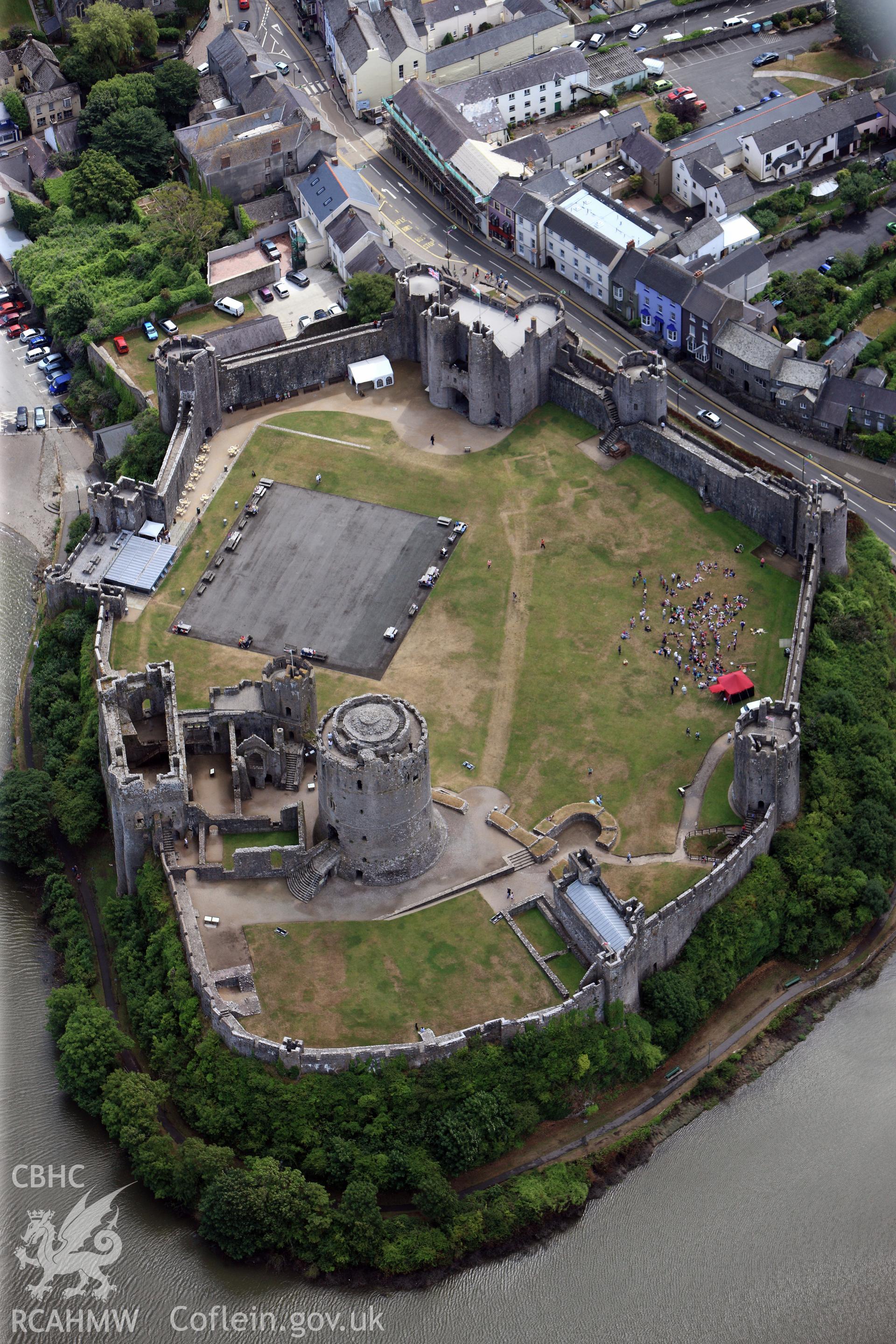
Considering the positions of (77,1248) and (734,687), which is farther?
(734,687)

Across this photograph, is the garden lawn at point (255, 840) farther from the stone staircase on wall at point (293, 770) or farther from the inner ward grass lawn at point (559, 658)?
the inner ward grass lawn at point (559, 658)

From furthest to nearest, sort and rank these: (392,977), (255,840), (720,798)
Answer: (720,798), (255,840), (392,977)

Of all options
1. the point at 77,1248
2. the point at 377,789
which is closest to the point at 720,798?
the point at 377,789

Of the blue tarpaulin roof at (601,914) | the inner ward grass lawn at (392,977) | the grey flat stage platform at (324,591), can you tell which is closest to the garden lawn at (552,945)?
the inner ward grass lawn at (392,977)

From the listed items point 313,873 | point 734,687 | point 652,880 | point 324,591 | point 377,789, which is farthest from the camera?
point 324,591

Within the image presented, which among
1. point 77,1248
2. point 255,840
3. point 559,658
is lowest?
Answer: point 77,1248

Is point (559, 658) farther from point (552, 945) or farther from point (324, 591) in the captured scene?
point (552, 945)

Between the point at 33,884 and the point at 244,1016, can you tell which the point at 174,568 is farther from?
the point at 244,1016

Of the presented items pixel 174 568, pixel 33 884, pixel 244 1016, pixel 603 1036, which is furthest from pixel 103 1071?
pixel 174 568
